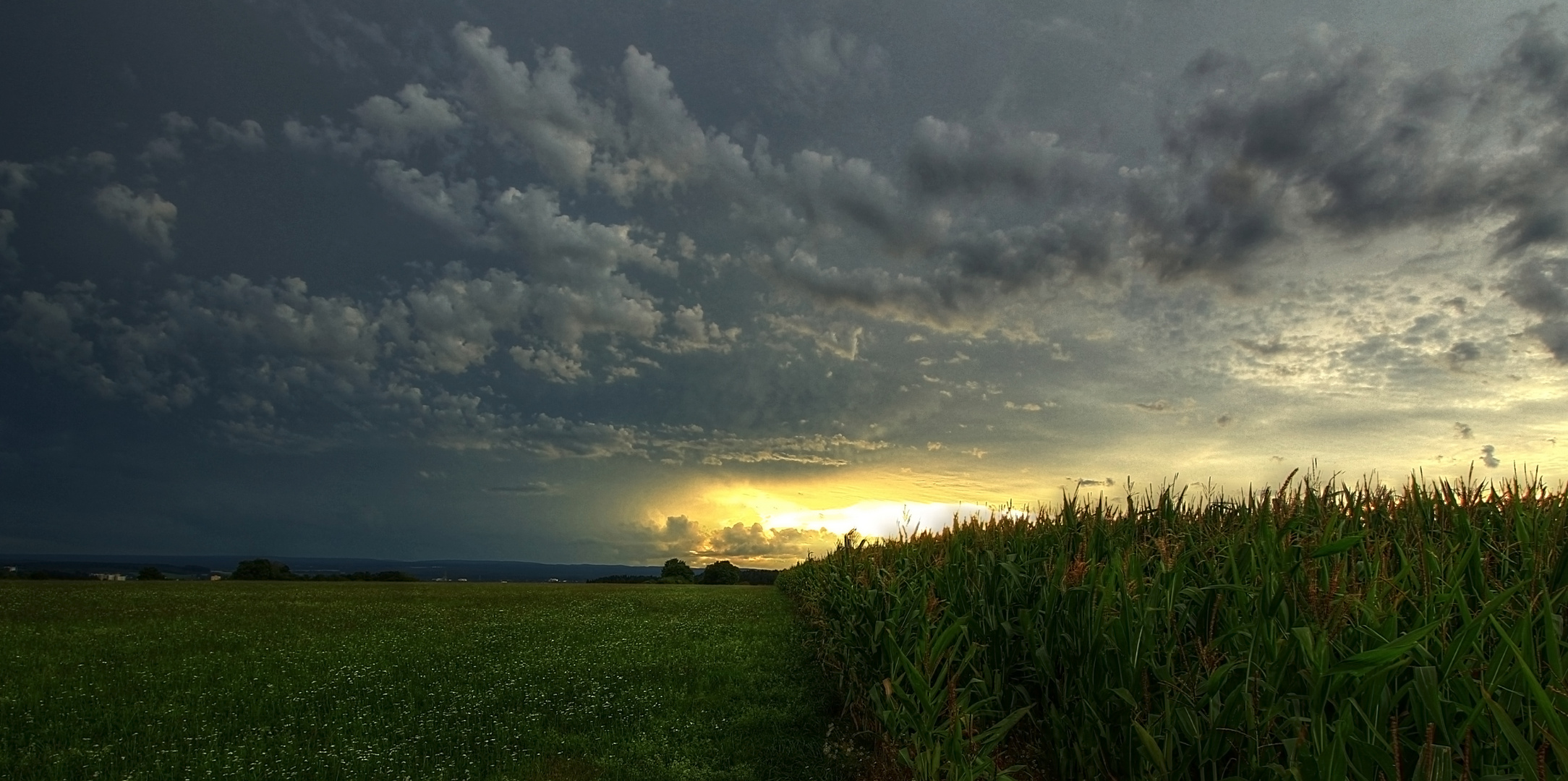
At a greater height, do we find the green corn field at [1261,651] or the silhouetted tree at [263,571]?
the green corn field at [1261,651]

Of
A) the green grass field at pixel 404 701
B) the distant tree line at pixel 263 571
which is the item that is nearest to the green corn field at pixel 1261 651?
the green grass field at pixel 404 701

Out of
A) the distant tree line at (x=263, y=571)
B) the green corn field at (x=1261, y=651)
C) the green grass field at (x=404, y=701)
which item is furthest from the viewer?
the distant tree line at (x=263, y=571)

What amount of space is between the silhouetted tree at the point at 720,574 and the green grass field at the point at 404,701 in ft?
216

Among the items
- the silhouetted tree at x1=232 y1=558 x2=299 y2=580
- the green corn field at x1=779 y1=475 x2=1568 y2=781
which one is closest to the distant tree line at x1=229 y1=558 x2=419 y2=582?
the silhouetted tree at x1=232 y1=558 x2=299 y2=580

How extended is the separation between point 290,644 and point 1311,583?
75.4 ft

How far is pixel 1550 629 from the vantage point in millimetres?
3221

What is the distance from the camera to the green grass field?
392 inches

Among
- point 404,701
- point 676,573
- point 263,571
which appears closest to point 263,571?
point 263,571

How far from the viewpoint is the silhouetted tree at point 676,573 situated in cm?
8756

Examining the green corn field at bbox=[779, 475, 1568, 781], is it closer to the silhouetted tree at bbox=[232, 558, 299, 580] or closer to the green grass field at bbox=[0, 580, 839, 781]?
the green grass field at bbox=[0, 580, 839, 781]

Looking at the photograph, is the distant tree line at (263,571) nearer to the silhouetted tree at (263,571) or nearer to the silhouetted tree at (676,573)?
the silhouetted tree at (263,571)

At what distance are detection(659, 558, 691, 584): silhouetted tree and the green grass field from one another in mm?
62444

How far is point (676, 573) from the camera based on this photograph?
89.9 meters

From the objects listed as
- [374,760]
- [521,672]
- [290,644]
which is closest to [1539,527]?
[374,760]
